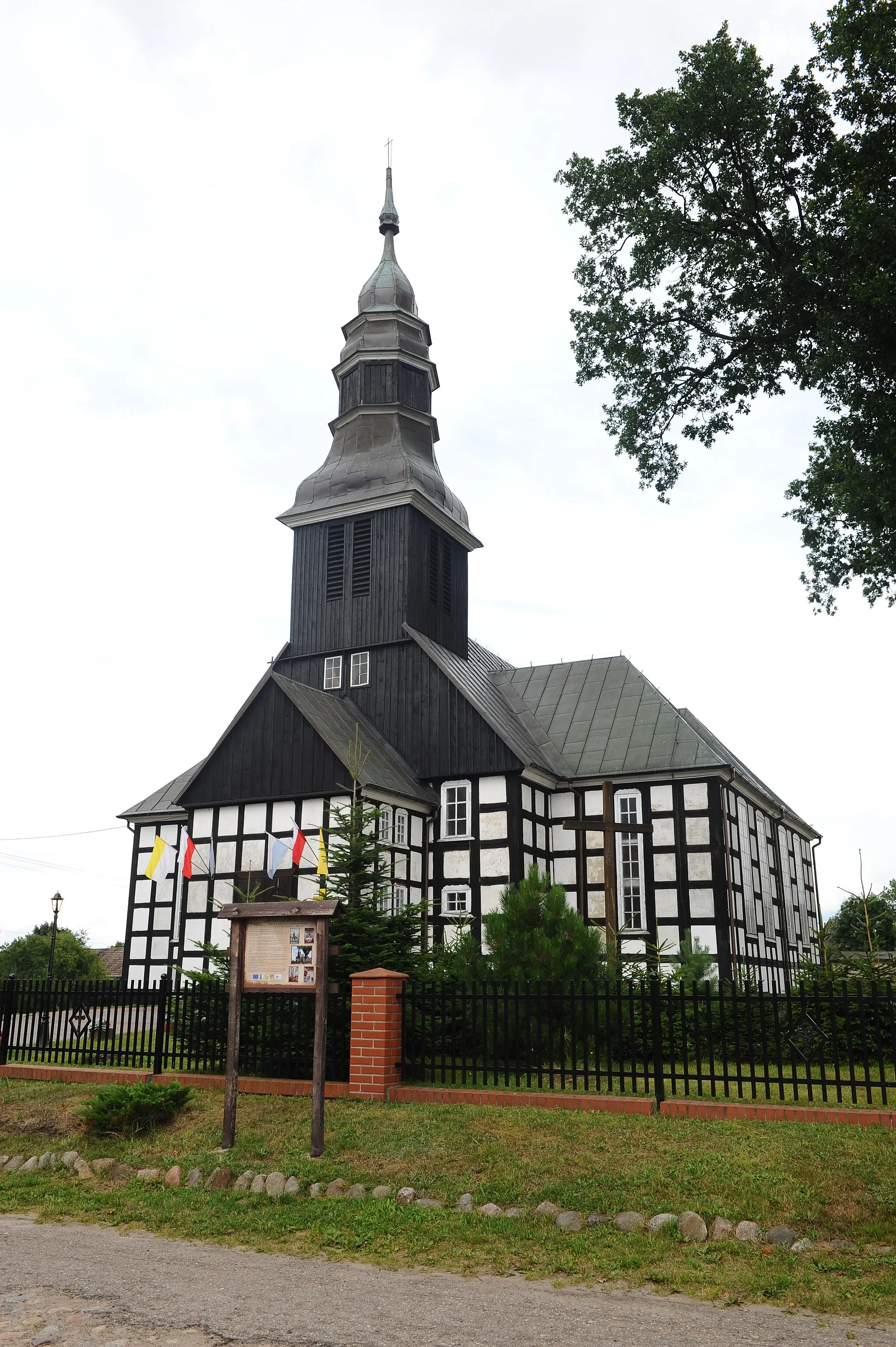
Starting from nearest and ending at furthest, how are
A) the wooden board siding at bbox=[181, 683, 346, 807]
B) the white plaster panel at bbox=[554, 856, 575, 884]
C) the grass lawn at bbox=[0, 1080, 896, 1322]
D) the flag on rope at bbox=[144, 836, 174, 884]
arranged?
the grass lawn at bbox=[0, 1080, 896, 1322] → the wooden board siding at bbox=[181, 683, 346, 807] → the flag on rope at bbox=[144, 836, 174, 884] → the white plaster panel at bbox=[554, 856, 575, 884]

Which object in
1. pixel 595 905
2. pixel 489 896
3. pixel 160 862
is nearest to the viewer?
pixel 489 896

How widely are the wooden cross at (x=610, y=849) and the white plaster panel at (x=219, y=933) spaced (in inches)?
402

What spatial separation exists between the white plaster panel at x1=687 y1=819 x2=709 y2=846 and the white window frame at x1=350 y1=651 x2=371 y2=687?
30.5ft

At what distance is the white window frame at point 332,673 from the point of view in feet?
97.7

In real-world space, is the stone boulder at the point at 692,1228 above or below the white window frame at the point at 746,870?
below

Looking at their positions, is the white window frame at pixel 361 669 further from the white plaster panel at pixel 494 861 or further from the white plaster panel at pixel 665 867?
the white plaster panel at pixel 665 867

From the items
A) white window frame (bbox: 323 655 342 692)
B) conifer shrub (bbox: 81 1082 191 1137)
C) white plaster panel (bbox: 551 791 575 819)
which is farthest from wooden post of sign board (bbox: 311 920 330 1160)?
white window frame (bbox: 323 655 342 692)

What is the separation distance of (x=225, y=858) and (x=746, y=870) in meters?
13.8

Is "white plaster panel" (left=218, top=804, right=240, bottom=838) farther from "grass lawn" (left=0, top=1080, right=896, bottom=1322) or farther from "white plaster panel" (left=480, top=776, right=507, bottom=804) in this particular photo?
"grass lawn" (left=0, top=1080, right=896, bottom=1322)

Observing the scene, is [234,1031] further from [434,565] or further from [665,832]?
[434,565]

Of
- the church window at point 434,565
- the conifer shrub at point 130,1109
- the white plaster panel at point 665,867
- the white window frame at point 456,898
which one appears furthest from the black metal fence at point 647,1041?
the church window at point 434,565

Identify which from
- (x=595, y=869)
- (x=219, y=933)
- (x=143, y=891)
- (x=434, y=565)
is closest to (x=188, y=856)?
(x=219, y=933)

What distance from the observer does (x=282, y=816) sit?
25.2 m

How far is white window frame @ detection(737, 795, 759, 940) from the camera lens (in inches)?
1101
